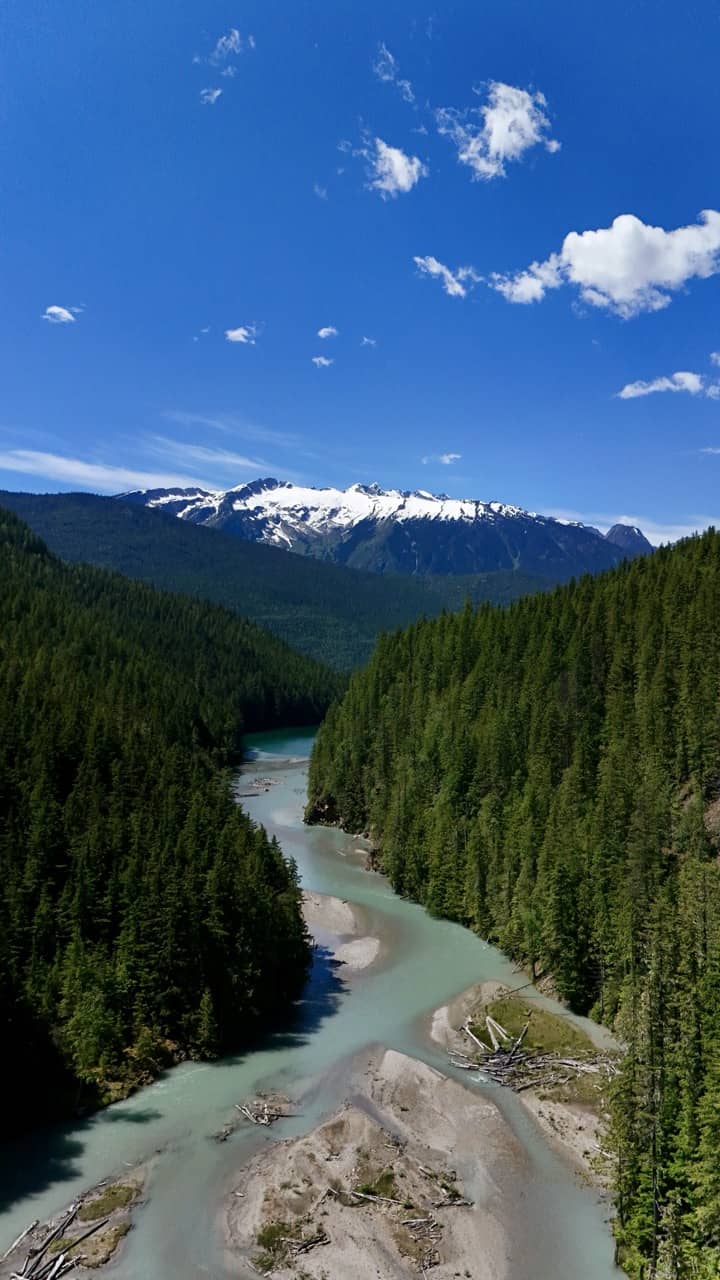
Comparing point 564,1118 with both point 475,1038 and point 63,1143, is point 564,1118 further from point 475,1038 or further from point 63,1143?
point 63,1143

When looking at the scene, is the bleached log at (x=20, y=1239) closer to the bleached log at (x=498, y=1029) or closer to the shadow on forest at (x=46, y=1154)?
the shadow on forest at (x=46, y=1154)

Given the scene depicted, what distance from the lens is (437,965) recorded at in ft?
232

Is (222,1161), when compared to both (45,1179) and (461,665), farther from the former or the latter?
(461,665)

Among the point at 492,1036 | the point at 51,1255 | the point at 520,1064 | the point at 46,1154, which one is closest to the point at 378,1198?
the point at 51,1255

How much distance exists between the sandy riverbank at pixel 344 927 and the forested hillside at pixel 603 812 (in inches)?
318

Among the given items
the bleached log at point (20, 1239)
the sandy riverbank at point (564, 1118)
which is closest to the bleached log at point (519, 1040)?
the sandy riverbank at point (564, 1118)

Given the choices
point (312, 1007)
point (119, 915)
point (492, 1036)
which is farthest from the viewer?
point (312, 1007)

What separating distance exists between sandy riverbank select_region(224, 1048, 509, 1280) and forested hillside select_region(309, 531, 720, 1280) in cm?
750

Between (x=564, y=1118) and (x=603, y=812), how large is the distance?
28.4m

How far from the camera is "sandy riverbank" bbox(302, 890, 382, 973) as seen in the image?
238 ft

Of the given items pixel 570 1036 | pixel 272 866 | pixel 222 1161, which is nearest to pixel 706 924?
pixel 570 1036

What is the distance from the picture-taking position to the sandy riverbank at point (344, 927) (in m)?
72.5

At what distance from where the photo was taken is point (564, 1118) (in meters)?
47.5

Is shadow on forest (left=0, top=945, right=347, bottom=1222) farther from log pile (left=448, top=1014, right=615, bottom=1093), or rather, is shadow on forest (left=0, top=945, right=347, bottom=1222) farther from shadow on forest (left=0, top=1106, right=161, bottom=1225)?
log pile (left=448, top=1014, right=615, bottom=1093)
